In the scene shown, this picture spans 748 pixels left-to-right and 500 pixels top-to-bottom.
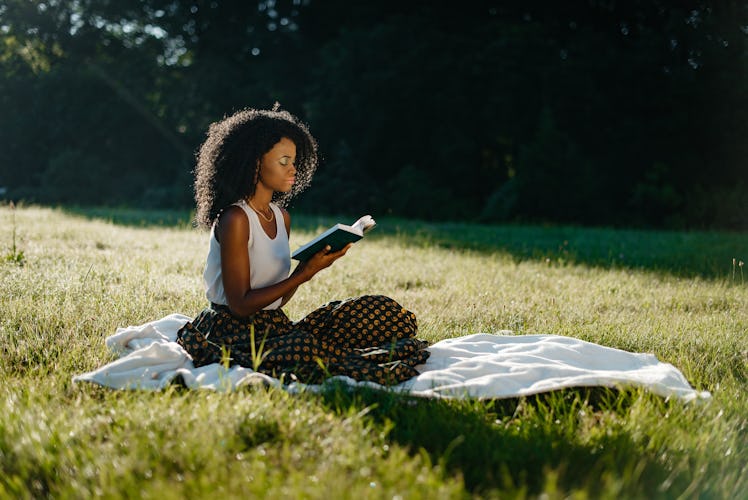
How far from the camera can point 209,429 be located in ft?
8.05

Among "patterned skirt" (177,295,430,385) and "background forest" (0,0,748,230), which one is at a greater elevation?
"background forest" (0,0,748,230)

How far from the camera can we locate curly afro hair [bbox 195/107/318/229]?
146 inches

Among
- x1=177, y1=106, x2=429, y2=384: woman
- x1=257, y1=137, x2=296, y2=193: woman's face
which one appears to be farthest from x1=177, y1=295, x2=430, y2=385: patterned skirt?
x1=257, y1=137, x2=296, y2=193: woman's face

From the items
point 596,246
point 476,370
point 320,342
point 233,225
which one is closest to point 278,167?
point 233,225

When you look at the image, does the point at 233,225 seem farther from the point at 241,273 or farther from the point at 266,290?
the point at 266,290

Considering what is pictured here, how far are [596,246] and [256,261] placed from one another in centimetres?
763

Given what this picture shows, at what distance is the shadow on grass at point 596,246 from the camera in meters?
8.03

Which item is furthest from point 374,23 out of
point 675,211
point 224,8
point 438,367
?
point 438,367

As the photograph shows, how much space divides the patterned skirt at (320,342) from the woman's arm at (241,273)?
0.46ft

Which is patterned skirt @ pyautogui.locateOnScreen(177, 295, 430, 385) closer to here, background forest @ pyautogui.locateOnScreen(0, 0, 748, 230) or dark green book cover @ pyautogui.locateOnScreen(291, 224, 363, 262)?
dark green book cover @ pyautogui.locateOnScreen(291, 224, 363, 262)

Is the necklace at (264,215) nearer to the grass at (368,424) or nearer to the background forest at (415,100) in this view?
the grass at (368,424)

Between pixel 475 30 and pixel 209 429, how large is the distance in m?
19.3

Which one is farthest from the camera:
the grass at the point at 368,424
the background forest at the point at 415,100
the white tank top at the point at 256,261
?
the background forest at the point at 415,100

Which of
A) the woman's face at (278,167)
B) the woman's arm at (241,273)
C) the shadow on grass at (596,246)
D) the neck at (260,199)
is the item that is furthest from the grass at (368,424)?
the shadow on grass at (596,246)
